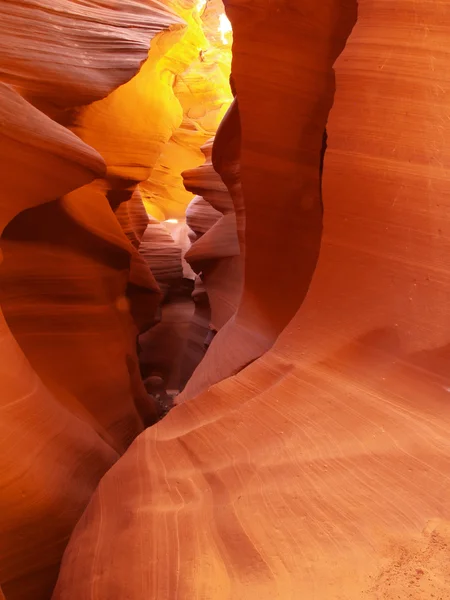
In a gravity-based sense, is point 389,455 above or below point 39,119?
below

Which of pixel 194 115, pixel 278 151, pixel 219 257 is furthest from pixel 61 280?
pixel 194 115

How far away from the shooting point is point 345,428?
1381mm

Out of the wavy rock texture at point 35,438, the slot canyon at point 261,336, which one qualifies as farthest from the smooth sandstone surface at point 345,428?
the wavy rock texture at point 35,438

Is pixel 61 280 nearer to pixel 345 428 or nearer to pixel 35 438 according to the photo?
pixel 35 438

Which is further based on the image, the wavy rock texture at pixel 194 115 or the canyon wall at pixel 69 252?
the wavy rock texture at pixel 194 115

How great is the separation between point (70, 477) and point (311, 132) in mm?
2069

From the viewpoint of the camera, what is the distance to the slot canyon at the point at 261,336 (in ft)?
3.78

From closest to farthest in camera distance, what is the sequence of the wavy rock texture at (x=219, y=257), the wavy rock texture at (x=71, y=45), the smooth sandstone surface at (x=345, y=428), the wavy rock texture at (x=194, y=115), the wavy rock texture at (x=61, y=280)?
the smooth sandstone surface at (x=345, y=428)
the wavy rock texture at (x=61, y=280)
the wavy rock texture at (x=71, y=45)
the wavy rock texture at (x=219, y=257)
the wavy rock texture at (x=194, y=115)

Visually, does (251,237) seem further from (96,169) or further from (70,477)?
(70,477)

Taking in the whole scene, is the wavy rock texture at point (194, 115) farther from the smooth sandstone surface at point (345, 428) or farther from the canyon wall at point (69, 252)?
the smooth sandstone surface at point (345, 428)

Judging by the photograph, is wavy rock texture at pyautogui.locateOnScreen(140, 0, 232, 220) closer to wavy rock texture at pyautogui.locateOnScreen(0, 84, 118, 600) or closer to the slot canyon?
the slot canyon

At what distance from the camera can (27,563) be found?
2018 mm

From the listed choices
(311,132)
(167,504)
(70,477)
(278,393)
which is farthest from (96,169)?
(167,504)

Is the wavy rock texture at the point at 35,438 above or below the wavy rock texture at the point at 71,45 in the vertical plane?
below
